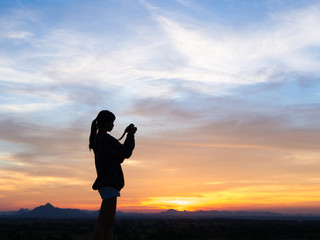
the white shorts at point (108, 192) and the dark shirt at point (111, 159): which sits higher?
the dark shirt at point (111, 159)

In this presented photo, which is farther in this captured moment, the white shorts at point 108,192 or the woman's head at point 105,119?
the woman's head at point 105,119

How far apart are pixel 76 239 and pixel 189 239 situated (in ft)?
42.6

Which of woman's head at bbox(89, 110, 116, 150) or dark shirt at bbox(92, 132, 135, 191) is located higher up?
woman's head at bbox(89, 110, 116, 150)

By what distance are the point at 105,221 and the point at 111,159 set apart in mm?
732

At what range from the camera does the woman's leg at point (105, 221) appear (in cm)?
435

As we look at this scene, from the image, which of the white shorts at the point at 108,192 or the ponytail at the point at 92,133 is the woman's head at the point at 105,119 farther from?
the white shorts at the point at 108,192

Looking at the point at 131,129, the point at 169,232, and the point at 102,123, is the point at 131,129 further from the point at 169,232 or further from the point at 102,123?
the point at 169,232

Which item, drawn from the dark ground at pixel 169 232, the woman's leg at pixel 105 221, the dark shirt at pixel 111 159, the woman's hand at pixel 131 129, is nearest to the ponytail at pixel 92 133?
the dark shirt at pixel 111 159

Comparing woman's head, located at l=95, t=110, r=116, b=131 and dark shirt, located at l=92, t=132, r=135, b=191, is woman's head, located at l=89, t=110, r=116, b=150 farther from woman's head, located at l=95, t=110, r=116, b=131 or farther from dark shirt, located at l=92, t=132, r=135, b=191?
dark shirt, located at l=92, t=132, r=135, b=191

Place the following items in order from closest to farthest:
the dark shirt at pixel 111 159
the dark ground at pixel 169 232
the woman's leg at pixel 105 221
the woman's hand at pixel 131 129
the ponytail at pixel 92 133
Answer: the woman's leg at pixel 105 221
the dark shirt at pixel 111 159
the woman's hand at pixel 131 129
the ponytail at pixel 92 133
the dark ground at pixel 169 232

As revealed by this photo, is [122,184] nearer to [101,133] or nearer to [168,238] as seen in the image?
[101,133]

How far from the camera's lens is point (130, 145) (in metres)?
4.59

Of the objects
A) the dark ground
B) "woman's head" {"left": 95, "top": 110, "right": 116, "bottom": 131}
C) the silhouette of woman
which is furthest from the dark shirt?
the dark ground

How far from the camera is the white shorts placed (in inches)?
174
